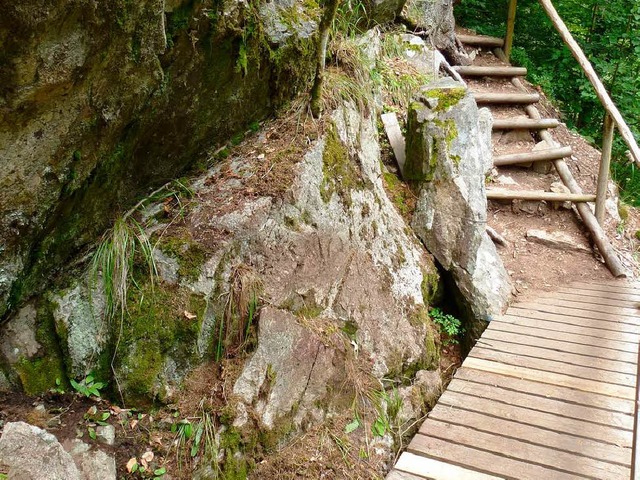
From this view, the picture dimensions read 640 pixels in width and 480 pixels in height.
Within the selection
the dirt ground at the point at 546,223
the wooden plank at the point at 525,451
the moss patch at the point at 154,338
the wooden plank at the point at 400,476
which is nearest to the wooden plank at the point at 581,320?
the dirt ground at the point at 546,223

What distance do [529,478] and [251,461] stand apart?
147cm

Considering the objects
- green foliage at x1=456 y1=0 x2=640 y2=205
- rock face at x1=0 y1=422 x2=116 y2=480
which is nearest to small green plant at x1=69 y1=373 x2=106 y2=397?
rock face at x1=0 y1=422 x2=116 y2=480

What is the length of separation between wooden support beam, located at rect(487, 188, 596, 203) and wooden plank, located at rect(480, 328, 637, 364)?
71.8 inches

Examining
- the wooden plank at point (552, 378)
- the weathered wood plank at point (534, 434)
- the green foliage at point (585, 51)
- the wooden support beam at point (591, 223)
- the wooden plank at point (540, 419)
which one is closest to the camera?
the weathered wood plank at point (534, 434)

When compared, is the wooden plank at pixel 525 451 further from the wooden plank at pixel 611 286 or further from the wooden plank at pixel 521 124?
the wooden plank at pixel 521 124

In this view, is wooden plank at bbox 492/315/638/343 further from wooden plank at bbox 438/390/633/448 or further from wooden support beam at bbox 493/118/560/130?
wooden support beam at bbox 493/118/560/130

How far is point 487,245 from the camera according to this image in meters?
4.35

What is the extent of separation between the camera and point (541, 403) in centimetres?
317

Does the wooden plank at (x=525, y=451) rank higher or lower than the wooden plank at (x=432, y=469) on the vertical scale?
higher

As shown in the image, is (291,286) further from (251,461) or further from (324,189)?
(251,461)

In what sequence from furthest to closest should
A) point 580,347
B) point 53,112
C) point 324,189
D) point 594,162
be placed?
1. point 594,162
2. point 580,347
3. point 324,189
4. point 53,112

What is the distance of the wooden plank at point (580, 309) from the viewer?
4098mm

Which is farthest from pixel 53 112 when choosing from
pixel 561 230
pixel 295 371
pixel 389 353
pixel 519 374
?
pixel 561 230

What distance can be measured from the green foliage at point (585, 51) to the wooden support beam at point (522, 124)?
135 centimetres
